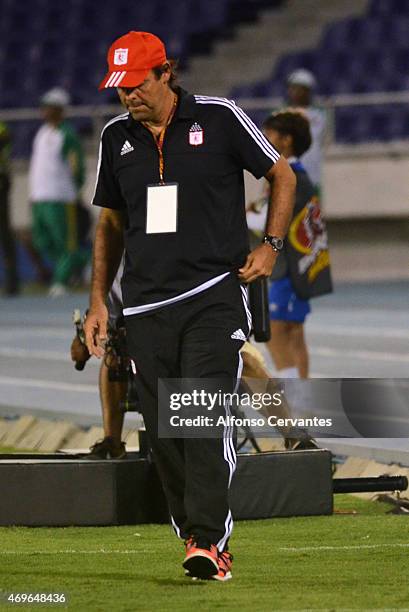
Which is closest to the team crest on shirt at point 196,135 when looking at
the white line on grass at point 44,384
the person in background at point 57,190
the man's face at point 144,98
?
the man's face at point 144,98

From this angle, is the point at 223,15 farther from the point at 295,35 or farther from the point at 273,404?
the point at 273,404

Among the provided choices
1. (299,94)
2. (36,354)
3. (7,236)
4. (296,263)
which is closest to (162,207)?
(296,263)

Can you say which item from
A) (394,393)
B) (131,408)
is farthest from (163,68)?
(394,393)

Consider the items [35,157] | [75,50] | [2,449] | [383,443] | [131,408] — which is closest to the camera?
[131,408]

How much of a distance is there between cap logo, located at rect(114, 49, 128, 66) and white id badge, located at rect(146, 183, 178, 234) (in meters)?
0.45

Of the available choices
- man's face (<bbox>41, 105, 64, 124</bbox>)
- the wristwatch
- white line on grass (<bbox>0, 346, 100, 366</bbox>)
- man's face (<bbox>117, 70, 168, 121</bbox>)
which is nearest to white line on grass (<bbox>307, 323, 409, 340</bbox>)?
white line on grass (<bbox>0, 346, 100, 366</bbox>)

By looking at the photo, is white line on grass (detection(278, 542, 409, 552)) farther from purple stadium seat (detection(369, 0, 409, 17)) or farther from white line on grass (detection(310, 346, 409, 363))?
purple stadium seat (detection(369, 0, 409, 17))

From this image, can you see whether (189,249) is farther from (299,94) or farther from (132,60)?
(299,94)

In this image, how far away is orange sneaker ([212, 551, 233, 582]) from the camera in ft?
21.2

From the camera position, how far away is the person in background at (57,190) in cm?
2117

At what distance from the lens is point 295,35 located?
85.3 feet

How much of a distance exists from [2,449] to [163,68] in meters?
4.80

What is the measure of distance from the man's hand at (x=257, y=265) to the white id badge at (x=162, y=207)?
0.97 feet

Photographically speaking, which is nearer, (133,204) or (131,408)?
(133,204)
